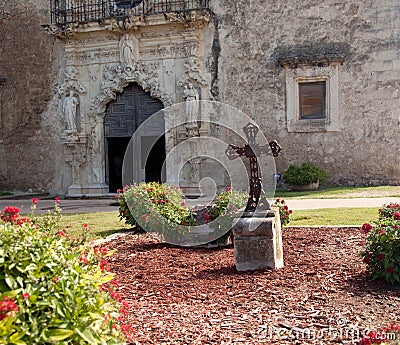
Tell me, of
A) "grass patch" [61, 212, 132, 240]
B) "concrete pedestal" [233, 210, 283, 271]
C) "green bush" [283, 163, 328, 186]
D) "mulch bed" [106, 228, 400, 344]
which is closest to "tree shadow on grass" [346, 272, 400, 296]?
"mulch bed" [106, 228, 400, 344]

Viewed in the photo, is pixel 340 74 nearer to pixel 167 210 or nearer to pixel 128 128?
pixel 128 128

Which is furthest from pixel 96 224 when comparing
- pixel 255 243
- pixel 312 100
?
pixel 312 100

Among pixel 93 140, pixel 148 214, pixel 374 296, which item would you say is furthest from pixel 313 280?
pixel 93 140

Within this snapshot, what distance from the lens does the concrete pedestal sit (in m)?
5.53

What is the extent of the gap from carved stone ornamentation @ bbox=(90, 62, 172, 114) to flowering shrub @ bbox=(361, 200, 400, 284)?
11.3 meters

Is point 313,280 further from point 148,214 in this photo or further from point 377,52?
point 377,52

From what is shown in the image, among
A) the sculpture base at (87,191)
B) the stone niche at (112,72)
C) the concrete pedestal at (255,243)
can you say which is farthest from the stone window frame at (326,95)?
the concrete pedestal at (255,243)

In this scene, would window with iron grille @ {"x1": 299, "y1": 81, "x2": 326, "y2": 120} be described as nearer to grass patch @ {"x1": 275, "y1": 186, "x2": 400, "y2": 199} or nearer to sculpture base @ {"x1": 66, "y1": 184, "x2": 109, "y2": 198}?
grass patch @ {"x1": 275, "y1": 186, "x2": 400, "y2": 199}

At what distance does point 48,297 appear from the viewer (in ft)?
8.50

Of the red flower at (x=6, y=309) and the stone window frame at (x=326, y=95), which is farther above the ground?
the stone window frame at (x=326, y=95)

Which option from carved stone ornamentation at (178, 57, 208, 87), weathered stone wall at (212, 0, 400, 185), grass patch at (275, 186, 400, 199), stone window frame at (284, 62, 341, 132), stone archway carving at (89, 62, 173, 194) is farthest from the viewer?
stone archway carving at (89, 62, 173, 194)

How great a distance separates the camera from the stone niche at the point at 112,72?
15422mm

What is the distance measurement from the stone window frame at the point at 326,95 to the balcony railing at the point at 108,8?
11.1ft

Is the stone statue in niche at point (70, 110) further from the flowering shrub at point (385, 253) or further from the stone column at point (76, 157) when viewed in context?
the flowering shrub at point (385, 253)
